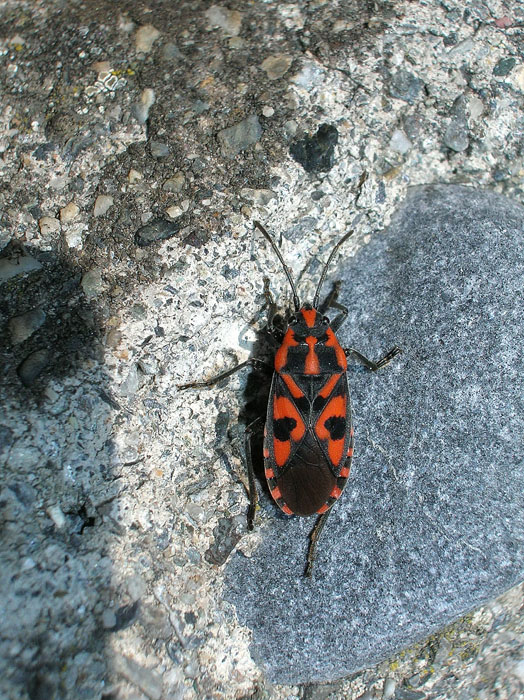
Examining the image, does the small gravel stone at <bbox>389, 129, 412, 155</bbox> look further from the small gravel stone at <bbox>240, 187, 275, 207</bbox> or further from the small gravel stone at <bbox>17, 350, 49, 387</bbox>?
the small gravel stone at <bbox>17, 350, 49, 387</bbox>

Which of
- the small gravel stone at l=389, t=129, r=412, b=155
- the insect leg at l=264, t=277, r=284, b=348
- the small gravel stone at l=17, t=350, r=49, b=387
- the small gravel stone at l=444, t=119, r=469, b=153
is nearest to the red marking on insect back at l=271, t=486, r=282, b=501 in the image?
the insect leg at l=264, t=277, r=284, b=348

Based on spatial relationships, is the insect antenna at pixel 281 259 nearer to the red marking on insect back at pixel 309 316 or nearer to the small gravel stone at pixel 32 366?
the red marking on insect back at pixel 309 316

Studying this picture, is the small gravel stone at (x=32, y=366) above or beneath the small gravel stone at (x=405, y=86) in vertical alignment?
above

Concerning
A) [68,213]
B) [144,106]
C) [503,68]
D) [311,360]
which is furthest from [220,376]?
[503,68]

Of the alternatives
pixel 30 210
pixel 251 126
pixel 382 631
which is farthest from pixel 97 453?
pixel 251 126

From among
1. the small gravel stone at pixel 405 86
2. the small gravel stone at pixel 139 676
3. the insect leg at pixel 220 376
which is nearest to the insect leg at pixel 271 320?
the insect leg at pixel 220 376

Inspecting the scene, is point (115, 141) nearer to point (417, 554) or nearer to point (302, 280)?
point (302, 280)
